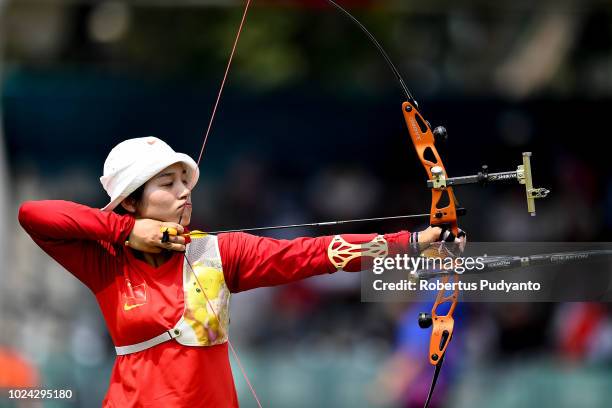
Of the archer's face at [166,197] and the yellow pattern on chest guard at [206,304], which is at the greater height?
the archer's face at [166,197]

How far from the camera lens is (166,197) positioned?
13.7 ft

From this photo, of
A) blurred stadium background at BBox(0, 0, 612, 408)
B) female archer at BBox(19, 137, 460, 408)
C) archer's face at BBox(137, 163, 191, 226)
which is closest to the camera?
female archer at BBox(19, 137, 460, 408)

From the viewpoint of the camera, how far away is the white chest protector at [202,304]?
4062 millimetres

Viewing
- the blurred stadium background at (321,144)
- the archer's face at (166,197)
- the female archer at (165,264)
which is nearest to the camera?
the female archer at (165,264)

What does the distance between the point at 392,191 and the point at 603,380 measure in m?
2.54

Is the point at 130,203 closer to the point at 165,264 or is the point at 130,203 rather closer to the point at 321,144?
the point at 165,264

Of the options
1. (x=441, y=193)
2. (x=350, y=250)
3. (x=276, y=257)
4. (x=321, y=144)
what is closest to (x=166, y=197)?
(x=276, y=257)

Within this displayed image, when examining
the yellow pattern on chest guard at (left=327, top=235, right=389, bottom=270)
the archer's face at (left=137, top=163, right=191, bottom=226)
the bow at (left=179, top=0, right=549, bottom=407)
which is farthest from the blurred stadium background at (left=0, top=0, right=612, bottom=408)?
the archer's face at (left=137, top=163, right=191, bottom=226)

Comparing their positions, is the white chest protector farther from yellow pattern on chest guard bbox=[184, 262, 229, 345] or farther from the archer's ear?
the archer's ear

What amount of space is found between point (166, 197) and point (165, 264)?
0.23 m

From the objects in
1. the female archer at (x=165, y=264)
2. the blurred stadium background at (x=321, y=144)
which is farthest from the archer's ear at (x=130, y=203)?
the blurred stadium background at (x=321, y=144)

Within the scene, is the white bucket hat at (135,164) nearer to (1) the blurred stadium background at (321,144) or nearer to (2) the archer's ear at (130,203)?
(2) the archer's ear at (130,203)

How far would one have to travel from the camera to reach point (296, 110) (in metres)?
10.3

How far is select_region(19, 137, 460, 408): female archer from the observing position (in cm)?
406
